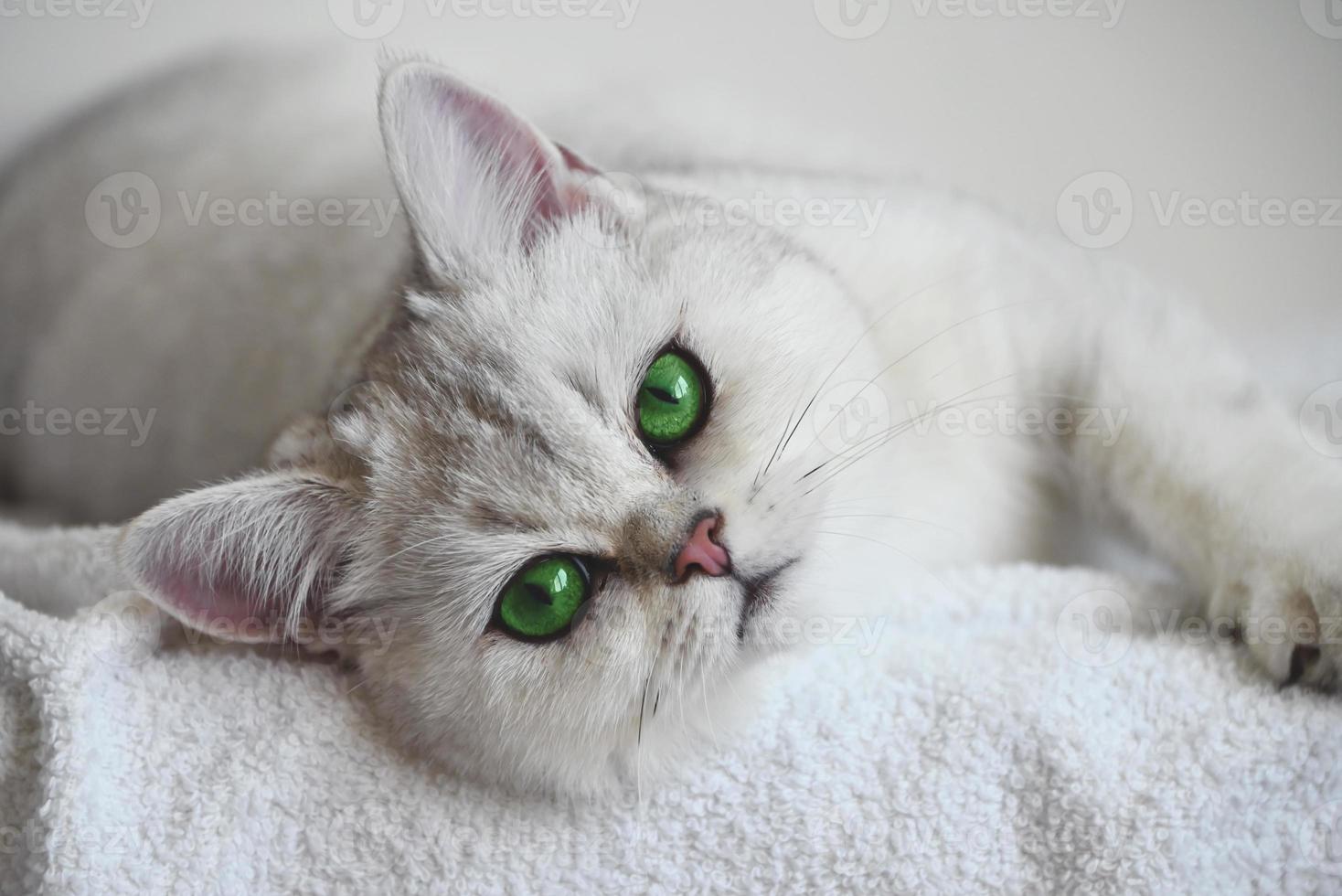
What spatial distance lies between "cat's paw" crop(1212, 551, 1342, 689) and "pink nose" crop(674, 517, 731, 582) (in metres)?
0.64

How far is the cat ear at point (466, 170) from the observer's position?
106 cm

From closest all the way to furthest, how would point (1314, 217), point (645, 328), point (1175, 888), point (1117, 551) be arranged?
1. point (1175, 888)
2. point (645, 328)
3. point (1117, 551)
4. point (1314, 217)

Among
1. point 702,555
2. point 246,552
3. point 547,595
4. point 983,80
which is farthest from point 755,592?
point 983,80

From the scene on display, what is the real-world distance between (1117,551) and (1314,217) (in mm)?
932

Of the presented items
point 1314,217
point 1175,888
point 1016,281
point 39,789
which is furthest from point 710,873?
point 1314,217

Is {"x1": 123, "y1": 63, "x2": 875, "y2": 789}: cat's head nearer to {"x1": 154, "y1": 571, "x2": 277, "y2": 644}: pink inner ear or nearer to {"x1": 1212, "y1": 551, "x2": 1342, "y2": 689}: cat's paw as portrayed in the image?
{"x1": 154, "y1": 571, "x2": 277, "y2": 644}: pink inner ear

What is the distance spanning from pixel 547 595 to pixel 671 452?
22cm

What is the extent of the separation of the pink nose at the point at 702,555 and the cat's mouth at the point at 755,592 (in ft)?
0.10

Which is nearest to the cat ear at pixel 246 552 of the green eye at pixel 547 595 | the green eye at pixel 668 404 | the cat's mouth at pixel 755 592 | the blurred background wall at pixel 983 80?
the green eye at pixel 547 595

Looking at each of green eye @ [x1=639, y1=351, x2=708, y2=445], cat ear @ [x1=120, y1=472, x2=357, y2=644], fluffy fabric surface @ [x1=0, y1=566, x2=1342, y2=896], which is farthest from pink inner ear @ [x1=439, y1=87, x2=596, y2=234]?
fluffy fabric surface @ [x1=0, y1=566, x2=1342, y2=896]

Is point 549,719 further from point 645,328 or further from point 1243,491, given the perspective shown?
point 1243,491

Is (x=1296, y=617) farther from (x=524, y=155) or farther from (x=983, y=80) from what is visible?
(x=983, y=80)

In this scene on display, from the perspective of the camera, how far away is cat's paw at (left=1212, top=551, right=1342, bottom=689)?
1021 millimetres

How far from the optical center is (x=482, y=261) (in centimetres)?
115
